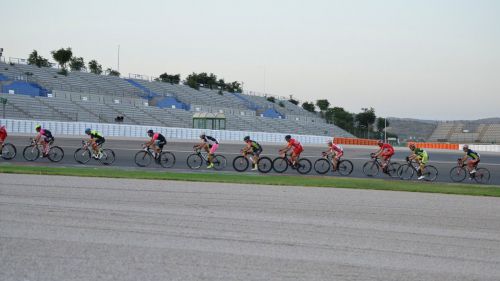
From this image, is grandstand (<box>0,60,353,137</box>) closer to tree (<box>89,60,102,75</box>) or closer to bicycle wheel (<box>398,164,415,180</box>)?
tree (<box>89,60,102,75</box>)

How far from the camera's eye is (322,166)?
24219 mm

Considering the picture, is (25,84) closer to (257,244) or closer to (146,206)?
(146,206)

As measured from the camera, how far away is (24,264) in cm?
724

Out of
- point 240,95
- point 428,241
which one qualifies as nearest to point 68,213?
point 428,241

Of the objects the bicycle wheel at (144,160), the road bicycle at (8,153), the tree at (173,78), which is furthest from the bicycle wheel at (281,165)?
the tree at (173,78)

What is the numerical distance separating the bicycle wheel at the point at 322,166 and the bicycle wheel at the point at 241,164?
2867 mm

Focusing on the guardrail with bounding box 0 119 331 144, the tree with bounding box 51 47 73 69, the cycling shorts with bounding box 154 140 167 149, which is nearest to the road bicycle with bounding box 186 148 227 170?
the cycling shorts with bounding box 154 140 167 149

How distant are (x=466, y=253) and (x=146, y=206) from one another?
617 cm

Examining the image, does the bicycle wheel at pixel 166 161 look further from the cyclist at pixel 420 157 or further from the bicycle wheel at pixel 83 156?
the cyclist at pixel 420 157

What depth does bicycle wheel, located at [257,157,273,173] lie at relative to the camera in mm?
23453

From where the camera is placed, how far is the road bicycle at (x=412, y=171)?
76.7 feet

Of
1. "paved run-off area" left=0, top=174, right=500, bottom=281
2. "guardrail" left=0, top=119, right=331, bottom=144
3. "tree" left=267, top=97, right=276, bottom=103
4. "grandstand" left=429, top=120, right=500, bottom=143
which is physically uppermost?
"tree" left=267, top=97, right=276, bottom=103

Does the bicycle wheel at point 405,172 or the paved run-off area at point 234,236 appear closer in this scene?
the paved run-off area at point 234,236

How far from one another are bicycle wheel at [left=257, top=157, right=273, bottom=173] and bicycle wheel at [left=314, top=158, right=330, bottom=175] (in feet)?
6.29
